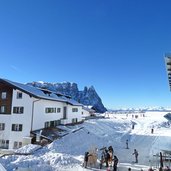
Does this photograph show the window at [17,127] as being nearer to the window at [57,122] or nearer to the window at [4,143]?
the window at [4,143]

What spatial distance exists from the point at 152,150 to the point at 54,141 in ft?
43.4

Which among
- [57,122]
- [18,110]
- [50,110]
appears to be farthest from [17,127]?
[57,122]

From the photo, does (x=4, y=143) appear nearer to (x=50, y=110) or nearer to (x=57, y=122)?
(x=50, y=110)

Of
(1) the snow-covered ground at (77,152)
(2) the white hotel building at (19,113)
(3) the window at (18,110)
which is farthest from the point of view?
(3) the window at (18,110)

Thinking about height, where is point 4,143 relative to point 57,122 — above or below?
below

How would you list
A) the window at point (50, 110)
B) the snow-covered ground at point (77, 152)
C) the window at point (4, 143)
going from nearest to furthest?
the snow-covered ground at point (77, 152) → the window at point (4, 143) → the window at point (50, 110)

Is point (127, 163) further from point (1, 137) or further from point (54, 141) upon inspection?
point (1, 137)

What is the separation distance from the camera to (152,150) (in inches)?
1364

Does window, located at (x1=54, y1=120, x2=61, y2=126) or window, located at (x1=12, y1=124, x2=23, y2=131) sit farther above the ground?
window, located at (x1=54, y1=120, x2=61, y2=126)

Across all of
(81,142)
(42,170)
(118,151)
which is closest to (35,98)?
(81,142)

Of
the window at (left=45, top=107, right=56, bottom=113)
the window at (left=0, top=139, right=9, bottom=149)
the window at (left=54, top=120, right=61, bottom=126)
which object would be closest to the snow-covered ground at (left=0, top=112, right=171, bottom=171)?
the window at (left=54, top=120, right=61, bottom=126)

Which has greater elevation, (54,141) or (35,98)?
(35,98)

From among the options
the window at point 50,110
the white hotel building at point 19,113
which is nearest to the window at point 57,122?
the window at point 50,110

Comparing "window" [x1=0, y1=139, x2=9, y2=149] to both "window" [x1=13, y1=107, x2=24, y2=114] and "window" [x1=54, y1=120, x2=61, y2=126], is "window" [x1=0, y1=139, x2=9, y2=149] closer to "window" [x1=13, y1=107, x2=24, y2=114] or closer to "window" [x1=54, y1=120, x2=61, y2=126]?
"window" [x1=13, y1=107, x2=24, y2=114]
